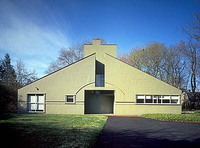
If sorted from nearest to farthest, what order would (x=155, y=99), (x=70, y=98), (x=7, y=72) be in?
(x=70, y=98) < (x=155, y=99) < (x=7, y=72)

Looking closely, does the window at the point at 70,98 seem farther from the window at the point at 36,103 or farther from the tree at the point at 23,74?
→ the tree at the point at 23,74

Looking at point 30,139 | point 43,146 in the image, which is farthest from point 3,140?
point 43,146

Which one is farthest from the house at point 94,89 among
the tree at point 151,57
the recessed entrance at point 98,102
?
the tree at point 151,57

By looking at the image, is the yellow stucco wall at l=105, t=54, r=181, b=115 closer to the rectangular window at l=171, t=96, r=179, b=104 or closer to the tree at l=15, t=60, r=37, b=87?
the rectangular window at l=171, t=96, r=179, b=104

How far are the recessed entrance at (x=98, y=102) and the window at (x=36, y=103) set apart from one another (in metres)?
5.55

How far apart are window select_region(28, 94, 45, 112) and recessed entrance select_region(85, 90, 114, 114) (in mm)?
5548

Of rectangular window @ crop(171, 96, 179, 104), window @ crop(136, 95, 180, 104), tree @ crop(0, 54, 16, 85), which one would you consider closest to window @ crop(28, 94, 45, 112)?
window @ crop(136, 95, 180, 104)

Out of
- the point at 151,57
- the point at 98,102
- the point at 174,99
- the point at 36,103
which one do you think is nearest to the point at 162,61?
the point at 151,57

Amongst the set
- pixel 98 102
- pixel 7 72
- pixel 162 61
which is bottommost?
pixel 98 102

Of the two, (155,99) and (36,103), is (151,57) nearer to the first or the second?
(155,99)

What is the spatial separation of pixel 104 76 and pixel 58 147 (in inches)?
553

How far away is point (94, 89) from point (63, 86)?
3669 mm

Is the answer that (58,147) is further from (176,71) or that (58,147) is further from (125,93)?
(176,71)

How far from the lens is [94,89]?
18781 millimetres
